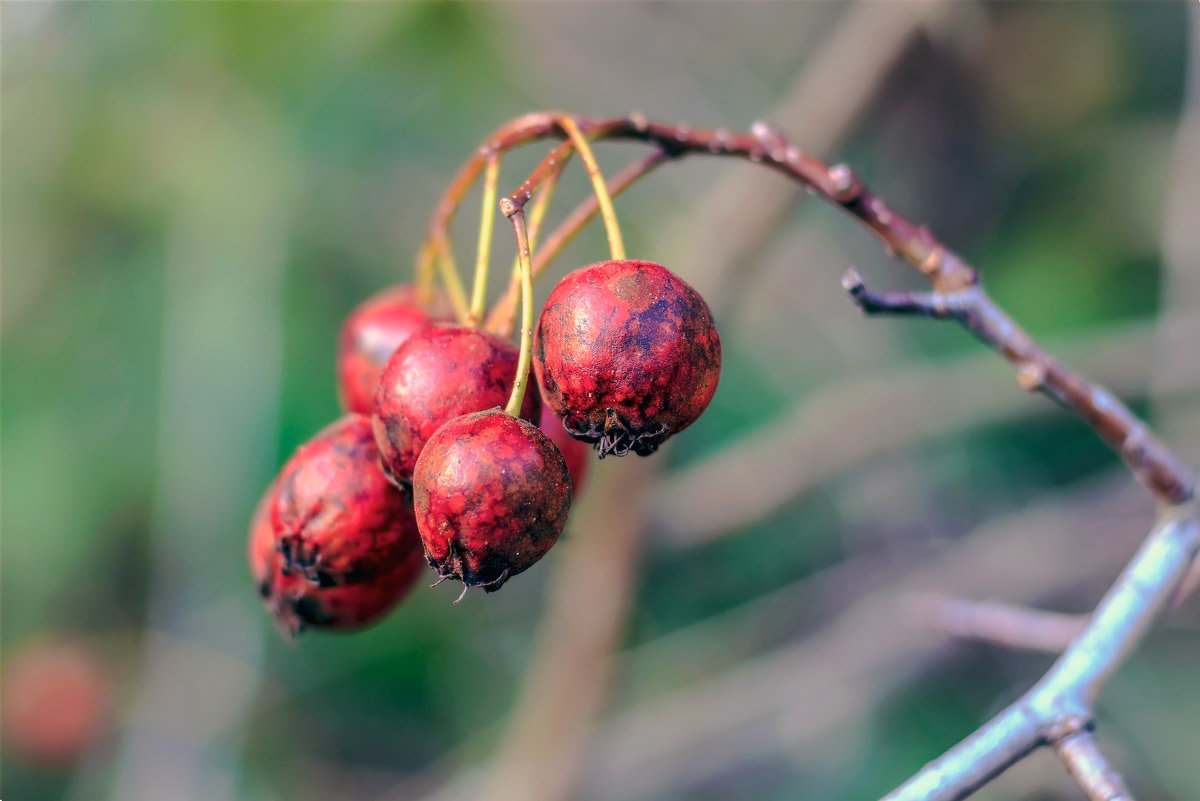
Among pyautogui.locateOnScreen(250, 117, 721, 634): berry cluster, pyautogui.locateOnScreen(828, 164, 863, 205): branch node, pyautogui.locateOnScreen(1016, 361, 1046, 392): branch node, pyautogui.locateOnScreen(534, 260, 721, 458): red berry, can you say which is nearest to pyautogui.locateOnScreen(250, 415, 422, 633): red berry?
pyautogui.locateOnScreen(250, 117, 721, 634): berry cluster

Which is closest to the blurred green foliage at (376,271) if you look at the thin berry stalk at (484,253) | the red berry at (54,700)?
the red berry at (54,700)

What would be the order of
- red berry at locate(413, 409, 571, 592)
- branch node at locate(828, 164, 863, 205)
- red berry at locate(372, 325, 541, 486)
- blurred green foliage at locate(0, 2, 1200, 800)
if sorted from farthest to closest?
blurred green foliage at locate(0, 2, 1200, 800), branch node at locate(828, 164, 863, 205), red berry at locate(372, 325, 541, 486), red berry at locate(413, 409, 571, 592)

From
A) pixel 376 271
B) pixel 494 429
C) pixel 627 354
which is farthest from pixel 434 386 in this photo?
pixel 376 271

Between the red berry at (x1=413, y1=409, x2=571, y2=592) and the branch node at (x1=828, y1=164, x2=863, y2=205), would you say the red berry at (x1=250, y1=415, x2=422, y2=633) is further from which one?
the branch node at (x1=828, y1=164, x2=863, y2=205)

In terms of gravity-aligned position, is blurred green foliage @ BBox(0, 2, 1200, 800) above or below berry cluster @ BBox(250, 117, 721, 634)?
above

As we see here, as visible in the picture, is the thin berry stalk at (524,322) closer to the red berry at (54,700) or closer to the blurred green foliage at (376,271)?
the blurred green foliage at (376,271)

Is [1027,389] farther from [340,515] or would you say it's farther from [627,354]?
[340,515]
